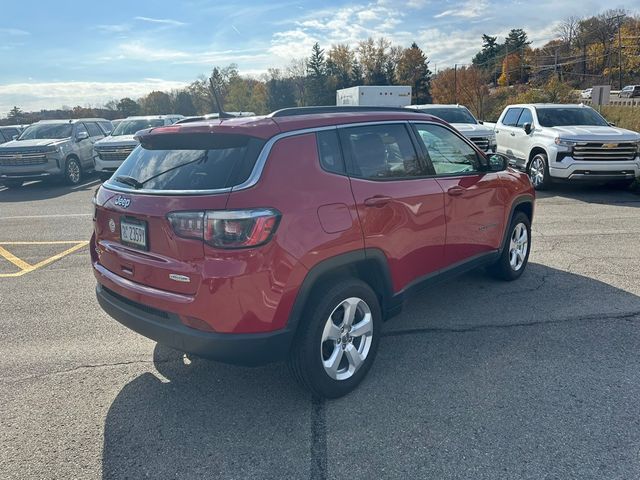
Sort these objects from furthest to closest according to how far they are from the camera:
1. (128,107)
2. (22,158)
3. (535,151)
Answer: (128,107), (22,158), (535,151)

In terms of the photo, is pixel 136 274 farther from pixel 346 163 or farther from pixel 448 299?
pixel 448 299

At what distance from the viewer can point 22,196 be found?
41.5ft

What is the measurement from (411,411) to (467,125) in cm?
1094

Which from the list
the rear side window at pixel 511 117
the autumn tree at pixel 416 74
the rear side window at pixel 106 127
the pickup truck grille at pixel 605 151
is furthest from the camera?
the autumn tree at pixel 416 74

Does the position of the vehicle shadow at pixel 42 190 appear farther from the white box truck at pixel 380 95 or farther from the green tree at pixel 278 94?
the green tree at pixel 278 94

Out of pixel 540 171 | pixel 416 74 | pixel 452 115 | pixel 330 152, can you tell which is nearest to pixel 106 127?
pixel 452 115

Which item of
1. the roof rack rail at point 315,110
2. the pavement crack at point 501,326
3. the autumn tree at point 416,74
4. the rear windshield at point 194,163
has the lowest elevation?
the pavement crack at point 501,326

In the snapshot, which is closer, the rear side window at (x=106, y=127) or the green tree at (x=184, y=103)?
the rear side window at (x=106, y=127)

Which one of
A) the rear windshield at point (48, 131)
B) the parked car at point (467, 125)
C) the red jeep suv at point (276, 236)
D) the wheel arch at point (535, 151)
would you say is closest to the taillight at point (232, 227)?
the red jeep suv at point (276, 236)

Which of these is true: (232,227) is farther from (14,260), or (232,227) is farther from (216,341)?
(14,260)

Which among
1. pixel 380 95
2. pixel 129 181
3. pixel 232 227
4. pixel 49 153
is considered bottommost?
pixel 232 227

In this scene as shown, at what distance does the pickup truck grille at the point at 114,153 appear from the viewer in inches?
533

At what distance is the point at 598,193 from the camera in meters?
10.5

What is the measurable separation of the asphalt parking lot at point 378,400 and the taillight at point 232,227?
118 centimetres
